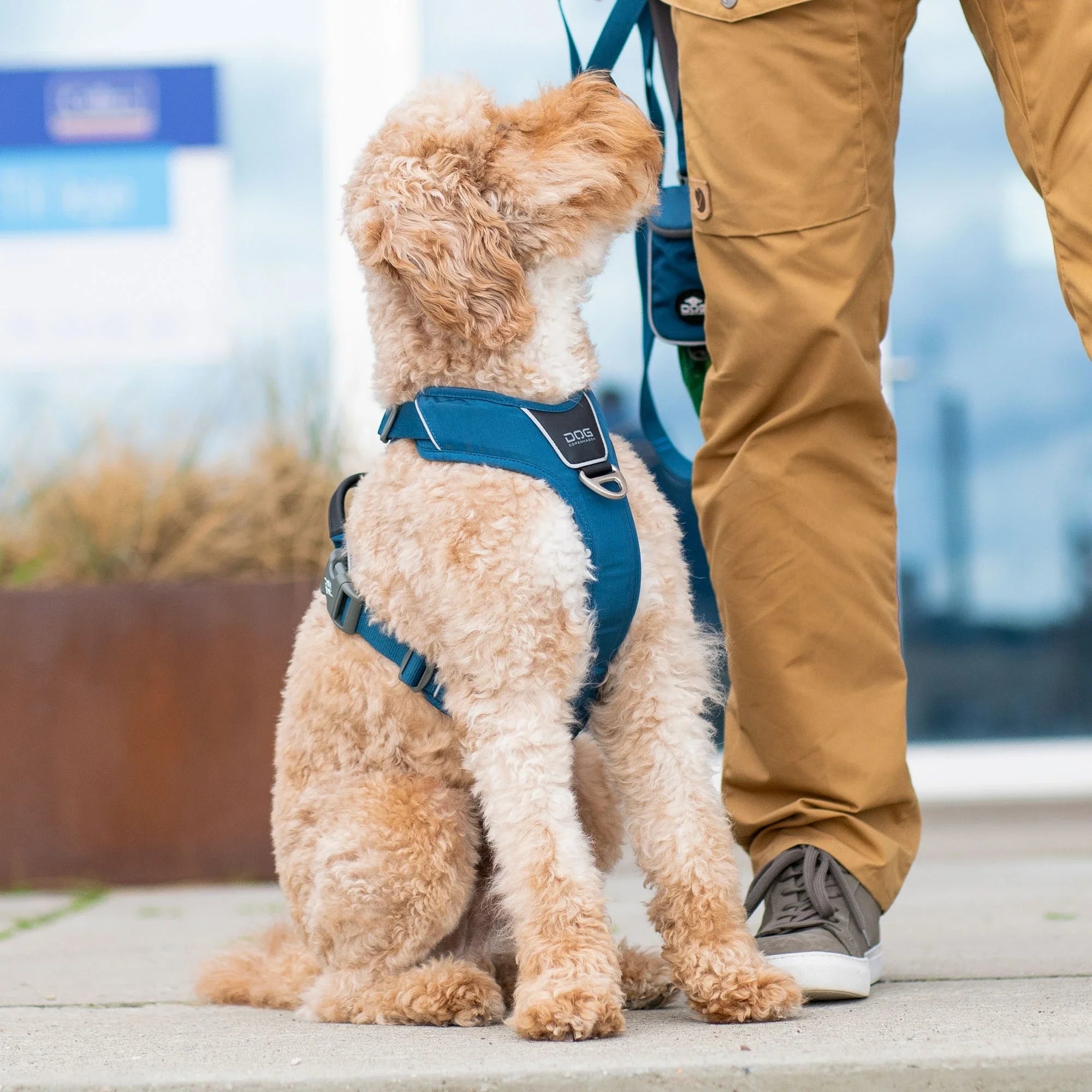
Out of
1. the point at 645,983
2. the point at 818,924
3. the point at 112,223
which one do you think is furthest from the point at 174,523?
the point at 818,924

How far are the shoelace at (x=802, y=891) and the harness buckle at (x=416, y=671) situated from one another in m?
0.65

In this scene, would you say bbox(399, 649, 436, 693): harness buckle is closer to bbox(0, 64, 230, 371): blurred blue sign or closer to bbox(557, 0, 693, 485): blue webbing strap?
bbox(557, 0, 693, 485): blue webbing strap

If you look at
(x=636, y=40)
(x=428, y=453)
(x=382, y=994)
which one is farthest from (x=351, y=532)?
(x=636, y=40)

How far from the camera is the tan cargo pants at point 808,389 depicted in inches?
86.9

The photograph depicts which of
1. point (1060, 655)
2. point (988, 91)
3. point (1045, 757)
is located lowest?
point (1045, 757)

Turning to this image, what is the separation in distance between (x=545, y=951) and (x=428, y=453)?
764 millimetres

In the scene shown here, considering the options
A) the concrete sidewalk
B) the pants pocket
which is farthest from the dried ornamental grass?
the pants pocket

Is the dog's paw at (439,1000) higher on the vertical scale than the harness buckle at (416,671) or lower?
lower

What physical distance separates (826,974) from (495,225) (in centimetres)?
128

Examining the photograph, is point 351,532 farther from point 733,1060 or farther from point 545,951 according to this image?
point 733,1060

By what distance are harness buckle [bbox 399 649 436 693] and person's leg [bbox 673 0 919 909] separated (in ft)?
2.02

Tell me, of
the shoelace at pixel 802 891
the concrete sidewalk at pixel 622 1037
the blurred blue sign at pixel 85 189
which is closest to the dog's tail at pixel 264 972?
the concrete sidewalk at pixel 622 1037

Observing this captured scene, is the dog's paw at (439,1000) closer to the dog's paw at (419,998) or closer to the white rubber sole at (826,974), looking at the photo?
the dog's paw at (419,998)

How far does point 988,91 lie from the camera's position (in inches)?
200
